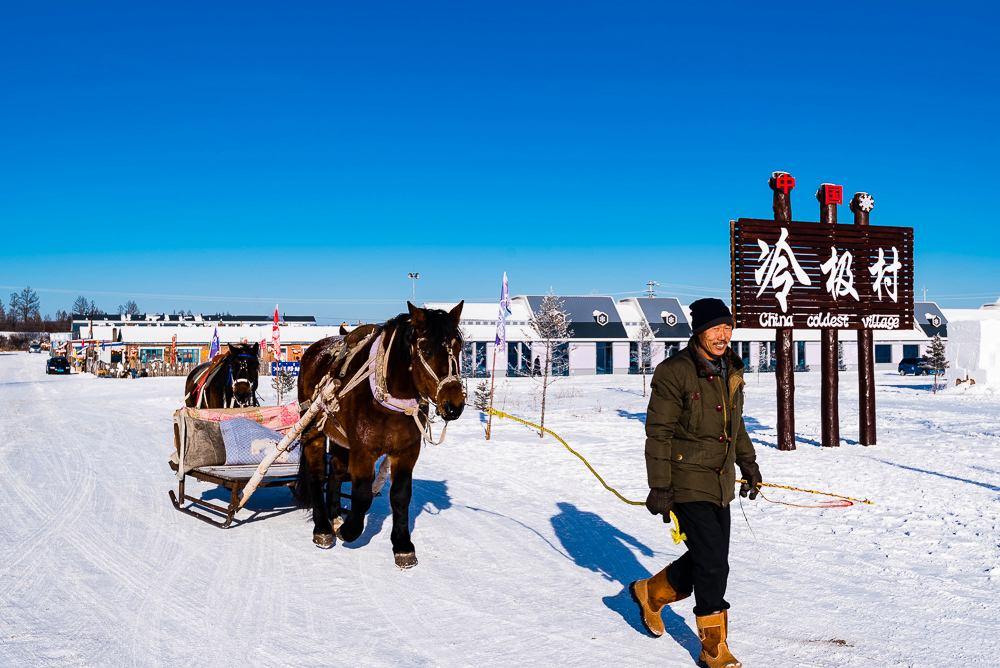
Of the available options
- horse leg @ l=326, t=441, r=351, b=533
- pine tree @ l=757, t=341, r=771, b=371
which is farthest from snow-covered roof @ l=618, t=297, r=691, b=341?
horse leg @ l=326, t=441, r=351, b=533

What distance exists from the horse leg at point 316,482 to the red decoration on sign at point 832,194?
36.0ft

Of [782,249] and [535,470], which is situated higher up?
[782,249]

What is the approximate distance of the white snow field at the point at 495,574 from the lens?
4859mm

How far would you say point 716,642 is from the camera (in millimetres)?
4422

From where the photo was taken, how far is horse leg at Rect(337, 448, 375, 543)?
22.4 feet

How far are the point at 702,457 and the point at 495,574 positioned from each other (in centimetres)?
268

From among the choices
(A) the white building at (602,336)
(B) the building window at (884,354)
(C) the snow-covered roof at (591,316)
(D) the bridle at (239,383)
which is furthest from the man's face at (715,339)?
(B) the building window at (884,354)

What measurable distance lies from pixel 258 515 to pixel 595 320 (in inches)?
1802

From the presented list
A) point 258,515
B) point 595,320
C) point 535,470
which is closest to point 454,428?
point 535,470

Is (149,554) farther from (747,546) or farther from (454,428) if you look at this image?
(454,428)

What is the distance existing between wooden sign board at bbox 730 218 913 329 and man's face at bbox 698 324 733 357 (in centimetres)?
938

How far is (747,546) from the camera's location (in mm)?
7531

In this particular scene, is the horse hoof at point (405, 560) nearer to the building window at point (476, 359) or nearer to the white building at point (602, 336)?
the white building at point (602, 336)

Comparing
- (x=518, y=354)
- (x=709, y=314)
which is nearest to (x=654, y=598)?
(x=709, y=314)
